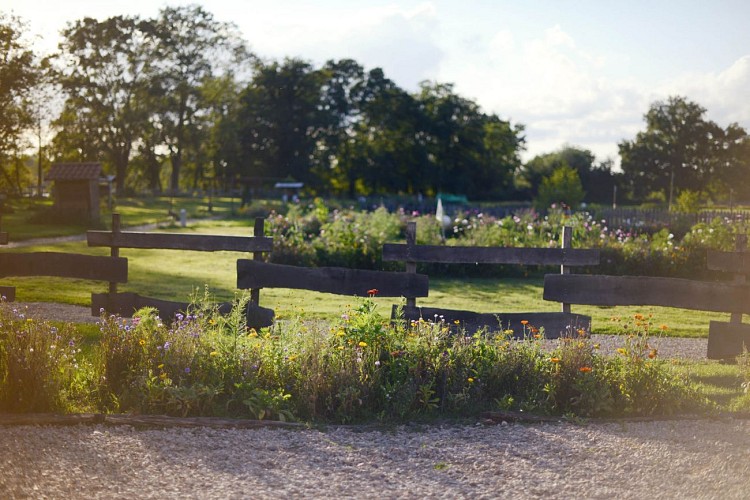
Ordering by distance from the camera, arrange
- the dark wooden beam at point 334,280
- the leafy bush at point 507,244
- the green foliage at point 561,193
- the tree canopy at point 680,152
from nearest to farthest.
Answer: the dark wooden beam at point 334,280 < the leafy bush at point 507,244 < the green foliage at point 561,193 < the tree canopy at point 680,152

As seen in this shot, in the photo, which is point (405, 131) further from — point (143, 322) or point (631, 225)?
point (143, 322)

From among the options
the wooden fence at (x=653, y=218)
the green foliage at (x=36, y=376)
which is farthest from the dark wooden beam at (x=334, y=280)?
the wooden fence at (x=653, y=218)

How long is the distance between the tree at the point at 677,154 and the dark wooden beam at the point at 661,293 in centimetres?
6469

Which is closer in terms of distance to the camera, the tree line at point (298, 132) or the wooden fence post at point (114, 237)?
the wooden fence post at point (114, 237)

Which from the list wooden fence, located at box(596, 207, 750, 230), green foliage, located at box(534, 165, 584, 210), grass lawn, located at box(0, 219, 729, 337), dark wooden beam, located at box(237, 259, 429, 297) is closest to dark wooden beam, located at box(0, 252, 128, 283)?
dark wooden beam, located at box(237, 259, 429, 297)

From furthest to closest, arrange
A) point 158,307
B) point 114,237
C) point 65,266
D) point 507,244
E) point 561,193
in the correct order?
point 561,193
point 507,244
point 114,237
point 65,266
point 158,307

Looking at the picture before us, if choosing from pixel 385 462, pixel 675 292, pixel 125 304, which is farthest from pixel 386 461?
pixel 125 304

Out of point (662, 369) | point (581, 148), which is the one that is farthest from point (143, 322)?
point (581, 148)

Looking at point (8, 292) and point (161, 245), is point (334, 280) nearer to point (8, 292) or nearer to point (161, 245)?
point (161, 245)

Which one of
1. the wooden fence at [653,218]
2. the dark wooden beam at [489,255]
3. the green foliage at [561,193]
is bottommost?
the dark wooden beam at [489,255]

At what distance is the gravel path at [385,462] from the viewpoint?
486 cm

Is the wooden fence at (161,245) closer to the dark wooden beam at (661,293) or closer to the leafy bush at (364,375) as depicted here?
the leafy bush at (364,375)

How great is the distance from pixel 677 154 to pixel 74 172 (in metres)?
56.6

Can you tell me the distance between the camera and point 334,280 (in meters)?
9.27
